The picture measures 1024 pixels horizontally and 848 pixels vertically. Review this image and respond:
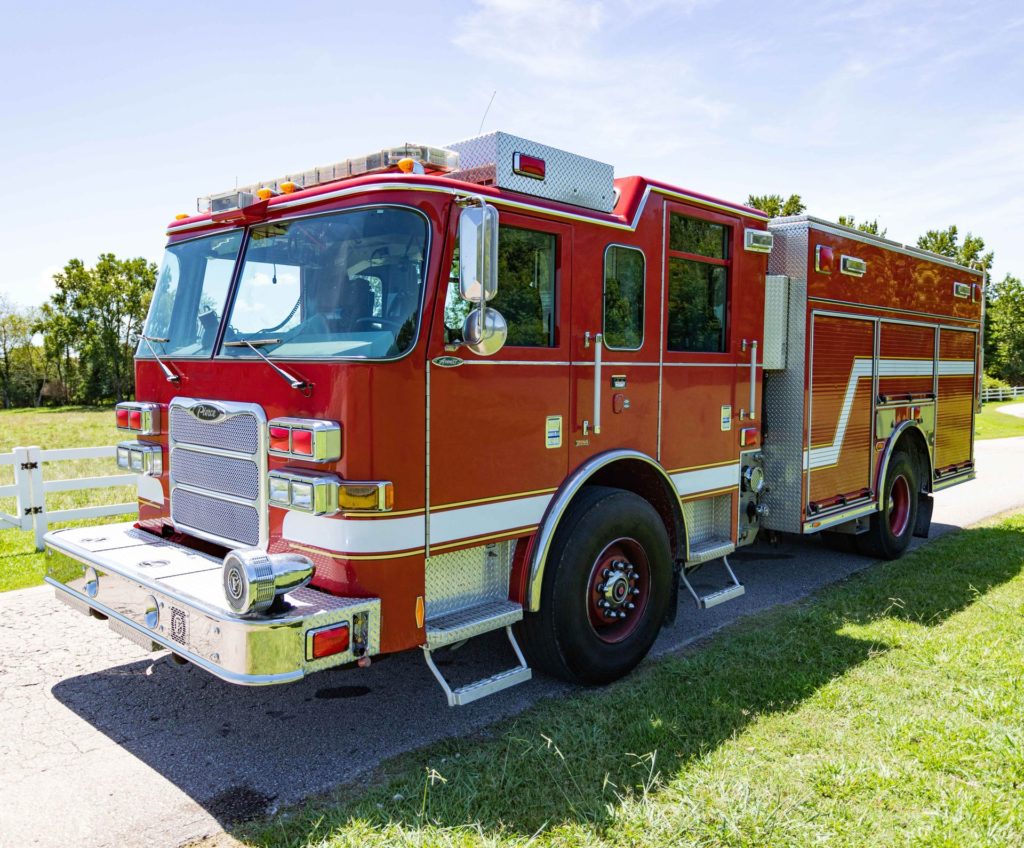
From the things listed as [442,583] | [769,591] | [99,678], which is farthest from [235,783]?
[769,591]

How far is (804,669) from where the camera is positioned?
4727 mm

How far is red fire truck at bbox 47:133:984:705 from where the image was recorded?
3.54m

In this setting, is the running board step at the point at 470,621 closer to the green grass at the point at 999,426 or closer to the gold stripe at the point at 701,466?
the gold stripe at the point at 701,466

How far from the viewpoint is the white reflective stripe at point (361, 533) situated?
353 cm

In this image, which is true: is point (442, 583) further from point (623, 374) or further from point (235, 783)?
point (623, 374)

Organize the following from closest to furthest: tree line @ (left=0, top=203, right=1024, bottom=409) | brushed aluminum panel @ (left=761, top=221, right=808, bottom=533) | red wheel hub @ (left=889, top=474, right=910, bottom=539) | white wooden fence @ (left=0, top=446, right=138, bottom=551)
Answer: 1. brushed aluminum panel @ (left=761, top=221, right=808, bottom=533)
2. white wooden fence @ (left=0, top=446, right=138, bottom=551)
3. red wheel hub @ (left=889, top=474, right=910, bottom=539)
4. tree line @ (left=0, top=203, right=1024, bottom=409)

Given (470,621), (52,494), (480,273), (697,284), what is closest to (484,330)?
(480,273)

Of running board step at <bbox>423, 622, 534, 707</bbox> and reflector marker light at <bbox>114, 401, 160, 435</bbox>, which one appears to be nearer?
running board step at <bbox>423, 622, 534, 707</bbox>

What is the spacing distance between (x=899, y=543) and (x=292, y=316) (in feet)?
20.3

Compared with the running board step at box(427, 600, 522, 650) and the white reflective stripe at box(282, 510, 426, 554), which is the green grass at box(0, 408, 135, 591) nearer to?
the white reflective stripe at box(282, 510, 426, 554)

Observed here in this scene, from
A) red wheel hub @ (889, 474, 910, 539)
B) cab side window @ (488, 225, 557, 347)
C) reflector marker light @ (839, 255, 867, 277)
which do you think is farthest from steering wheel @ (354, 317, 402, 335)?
red wheel hub @ (889, 474, 910, 539)

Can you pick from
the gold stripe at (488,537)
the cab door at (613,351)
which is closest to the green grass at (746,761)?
the gold stripe at (488,537)

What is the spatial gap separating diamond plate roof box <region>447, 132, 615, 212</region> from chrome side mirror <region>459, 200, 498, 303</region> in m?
0.59

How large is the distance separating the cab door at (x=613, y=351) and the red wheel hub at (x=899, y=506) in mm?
3982
